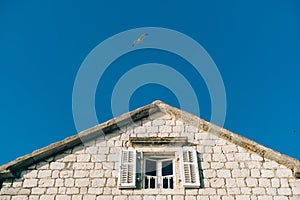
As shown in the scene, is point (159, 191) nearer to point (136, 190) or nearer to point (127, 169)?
point (136, 190)

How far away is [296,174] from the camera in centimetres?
719

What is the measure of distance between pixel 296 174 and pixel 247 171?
96 cm

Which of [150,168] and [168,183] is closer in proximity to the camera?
[168,183]

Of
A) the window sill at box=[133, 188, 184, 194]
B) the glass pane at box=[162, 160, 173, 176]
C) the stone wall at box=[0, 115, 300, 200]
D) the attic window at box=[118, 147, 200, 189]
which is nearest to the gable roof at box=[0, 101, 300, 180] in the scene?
the stone wall at box=[0, 115, 300, 200]

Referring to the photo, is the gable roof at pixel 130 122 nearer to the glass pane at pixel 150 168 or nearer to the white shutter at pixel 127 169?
the white shutter at pixel 127 169

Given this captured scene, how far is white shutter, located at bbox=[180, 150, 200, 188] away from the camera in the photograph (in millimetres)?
7180

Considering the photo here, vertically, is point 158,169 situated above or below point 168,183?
above

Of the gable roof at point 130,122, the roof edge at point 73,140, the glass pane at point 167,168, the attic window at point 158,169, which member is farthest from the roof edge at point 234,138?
the glass pane at point 167,168

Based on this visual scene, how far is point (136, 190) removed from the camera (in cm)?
717

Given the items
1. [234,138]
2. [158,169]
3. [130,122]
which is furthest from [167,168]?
[234,138]

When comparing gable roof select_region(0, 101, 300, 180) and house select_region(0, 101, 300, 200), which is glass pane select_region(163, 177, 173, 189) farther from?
gable roof select_region(0, 101, 300, 180)

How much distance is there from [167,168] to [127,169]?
903 millimetres

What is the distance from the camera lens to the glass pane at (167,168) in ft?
25.1

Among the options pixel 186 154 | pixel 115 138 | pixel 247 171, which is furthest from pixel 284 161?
pixel 115 138
